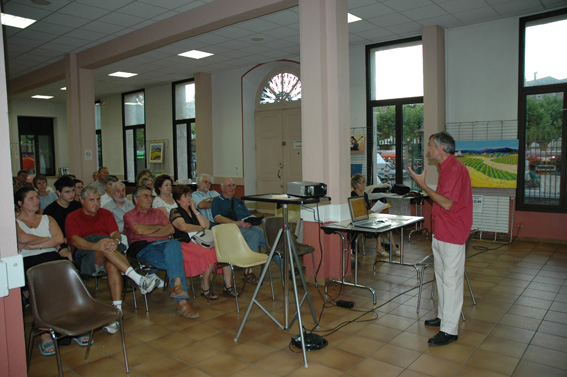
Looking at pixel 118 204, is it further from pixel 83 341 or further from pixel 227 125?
pixel 227 125

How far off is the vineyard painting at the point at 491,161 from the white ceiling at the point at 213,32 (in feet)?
6.78

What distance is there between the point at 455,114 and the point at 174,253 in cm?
575

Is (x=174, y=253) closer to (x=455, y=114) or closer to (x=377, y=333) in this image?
(x=377, y=333)

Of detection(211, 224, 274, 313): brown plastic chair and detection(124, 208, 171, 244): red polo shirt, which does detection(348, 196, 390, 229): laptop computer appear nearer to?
detection(211, 224, 274, 313): brown plastic chair

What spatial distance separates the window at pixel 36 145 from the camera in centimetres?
1489

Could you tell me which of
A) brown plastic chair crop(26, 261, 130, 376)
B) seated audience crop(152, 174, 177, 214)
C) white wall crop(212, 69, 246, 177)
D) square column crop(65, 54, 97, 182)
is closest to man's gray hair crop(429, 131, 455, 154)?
brown plastic chair crop(26, 261, 130, 376)

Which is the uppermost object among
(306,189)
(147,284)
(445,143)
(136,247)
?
(445,143)

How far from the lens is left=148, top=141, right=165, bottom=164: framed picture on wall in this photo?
1272 cm

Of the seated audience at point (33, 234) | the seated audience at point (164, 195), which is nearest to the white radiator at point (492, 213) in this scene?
the seated audience at point (164, 195)

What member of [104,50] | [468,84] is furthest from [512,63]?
[104,50]

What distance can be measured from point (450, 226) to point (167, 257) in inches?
101

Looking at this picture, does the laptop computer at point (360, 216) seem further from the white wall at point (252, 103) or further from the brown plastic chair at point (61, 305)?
the white wall at point (252, 103)

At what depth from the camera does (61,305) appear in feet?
9.79

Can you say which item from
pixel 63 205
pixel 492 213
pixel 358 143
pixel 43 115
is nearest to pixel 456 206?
pixel 63 205
